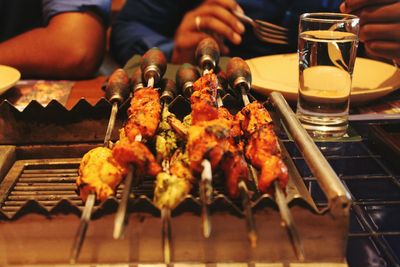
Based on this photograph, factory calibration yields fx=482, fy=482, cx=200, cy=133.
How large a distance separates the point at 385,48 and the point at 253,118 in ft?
3.05

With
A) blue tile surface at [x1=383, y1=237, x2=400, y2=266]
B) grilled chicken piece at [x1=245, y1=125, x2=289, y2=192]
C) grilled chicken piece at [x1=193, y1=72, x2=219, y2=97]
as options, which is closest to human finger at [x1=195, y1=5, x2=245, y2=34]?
grilled chicken piece at [x1=193, y1=72, x2=219, y2=97]

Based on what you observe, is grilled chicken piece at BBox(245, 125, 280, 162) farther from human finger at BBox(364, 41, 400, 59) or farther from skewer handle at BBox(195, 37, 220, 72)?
human finger at BBox(364, 41, 400, 59)

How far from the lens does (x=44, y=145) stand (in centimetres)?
137

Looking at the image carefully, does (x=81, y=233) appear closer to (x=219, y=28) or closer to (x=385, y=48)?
(x=385, y=48)

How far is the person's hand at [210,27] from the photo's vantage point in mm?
2484

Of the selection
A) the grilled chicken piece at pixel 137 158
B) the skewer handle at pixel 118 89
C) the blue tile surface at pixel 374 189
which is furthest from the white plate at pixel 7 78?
the blue tile surface at pixel 374 189

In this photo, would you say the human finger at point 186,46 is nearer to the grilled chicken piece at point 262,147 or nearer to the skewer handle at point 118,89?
the skewer handle at point 118,89

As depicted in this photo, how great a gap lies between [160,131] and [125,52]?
191 centimetres

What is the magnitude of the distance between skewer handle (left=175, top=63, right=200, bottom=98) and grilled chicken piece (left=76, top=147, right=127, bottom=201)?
0.50 meters

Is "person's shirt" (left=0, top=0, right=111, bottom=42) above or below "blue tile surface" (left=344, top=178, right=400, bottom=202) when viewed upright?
above

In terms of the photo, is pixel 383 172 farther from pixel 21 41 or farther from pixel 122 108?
pixel 21 41

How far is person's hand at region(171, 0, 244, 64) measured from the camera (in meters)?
2.48

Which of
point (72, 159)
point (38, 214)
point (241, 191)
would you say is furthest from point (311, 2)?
point (38, 214)

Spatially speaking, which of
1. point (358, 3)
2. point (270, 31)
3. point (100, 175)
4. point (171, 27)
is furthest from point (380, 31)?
point (171, 27)
